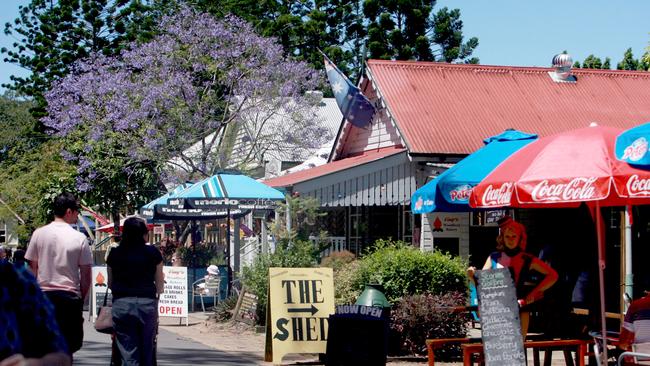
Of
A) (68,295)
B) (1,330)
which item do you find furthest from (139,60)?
(1,330)

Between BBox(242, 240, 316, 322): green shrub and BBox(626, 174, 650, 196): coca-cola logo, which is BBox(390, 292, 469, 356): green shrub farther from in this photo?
BBox(626, 174, 650, 196): coca-cola logo

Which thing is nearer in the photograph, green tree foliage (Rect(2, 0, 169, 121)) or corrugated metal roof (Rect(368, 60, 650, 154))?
corrugated metal roof (Rect(368, 60, 650, 154))

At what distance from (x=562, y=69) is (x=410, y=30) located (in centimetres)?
2448

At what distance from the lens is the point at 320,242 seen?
62.4 ft

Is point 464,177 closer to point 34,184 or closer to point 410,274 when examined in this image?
point 410,274

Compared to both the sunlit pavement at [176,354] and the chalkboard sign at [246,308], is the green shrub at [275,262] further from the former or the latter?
the sunlit pavement at [176,354]

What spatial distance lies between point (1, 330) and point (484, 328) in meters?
7.02

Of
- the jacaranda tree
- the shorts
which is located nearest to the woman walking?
the shorts

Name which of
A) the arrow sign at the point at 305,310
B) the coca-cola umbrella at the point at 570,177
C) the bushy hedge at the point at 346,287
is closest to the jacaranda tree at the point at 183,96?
the bushy hedge at the point at 346,287

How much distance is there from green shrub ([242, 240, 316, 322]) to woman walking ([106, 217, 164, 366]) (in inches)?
311

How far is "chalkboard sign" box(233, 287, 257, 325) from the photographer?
18422mm

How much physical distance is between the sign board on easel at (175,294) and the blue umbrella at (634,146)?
1158 cm

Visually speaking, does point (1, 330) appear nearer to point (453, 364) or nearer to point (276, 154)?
point (453, 364)

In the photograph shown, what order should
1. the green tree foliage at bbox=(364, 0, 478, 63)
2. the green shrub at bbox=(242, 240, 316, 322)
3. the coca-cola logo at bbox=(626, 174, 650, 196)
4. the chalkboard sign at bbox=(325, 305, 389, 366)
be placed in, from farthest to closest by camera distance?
the green tree foliage at bbox=(364, 0, 478, 63) → the green shrub at bbox=(242, 240, 316, 322) → the chalkboard sign at bbox=(325, 305, 389, 366) → the coca-cola logo at bbox=(626, 174, 650, 196)
